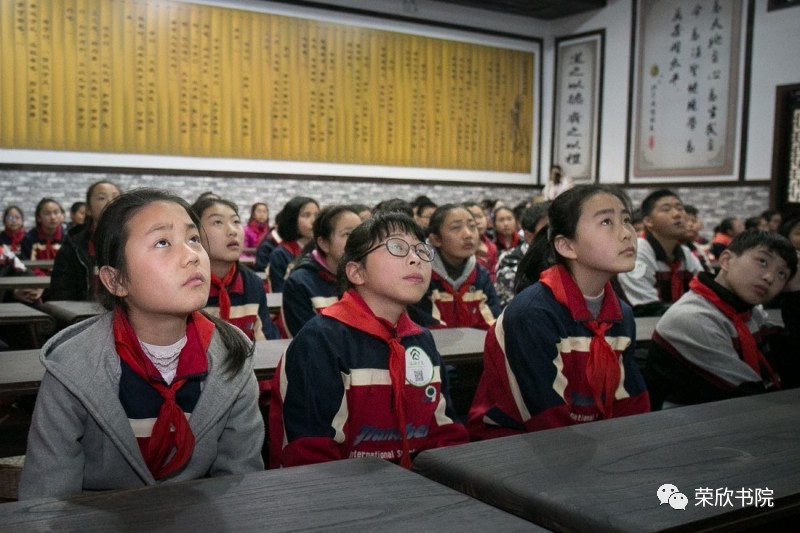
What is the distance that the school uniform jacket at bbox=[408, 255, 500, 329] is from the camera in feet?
12.8

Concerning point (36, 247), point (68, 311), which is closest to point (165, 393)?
point (68, 311)

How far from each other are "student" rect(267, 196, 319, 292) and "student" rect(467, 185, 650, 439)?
2.71 metres

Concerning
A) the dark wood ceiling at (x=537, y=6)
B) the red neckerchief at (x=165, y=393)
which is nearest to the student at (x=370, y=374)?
the red neckerchief at (x=165, y=393)

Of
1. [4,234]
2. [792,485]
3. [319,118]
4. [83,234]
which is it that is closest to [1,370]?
[792,485]

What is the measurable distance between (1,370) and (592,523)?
1.83 meters

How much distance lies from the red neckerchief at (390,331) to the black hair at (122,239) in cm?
40

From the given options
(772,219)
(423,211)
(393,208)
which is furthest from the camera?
(772,219)

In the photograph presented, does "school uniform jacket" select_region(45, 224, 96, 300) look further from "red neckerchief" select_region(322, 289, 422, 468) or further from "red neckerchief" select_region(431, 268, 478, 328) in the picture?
"red neckerchief" select_region(322, 289, 422, 468)

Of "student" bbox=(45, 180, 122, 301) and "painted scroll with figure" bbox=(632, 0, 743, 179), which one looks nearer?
"student" bbox=(45, 180, 122, 301)

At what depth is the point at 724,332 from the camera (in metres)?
2.77

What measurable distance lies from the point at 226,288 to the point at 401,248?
4.14 feet

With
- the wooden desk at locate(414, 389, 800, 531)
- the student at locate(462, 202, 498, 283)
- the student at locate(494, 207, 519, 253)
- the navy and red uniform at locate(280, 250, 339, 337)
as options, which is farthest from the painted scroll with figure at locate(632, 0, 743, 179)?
the wooden desk at locate(414, 389, 800, 531)

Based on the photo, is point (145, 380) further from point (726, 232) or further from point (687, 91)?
point (687, 91)

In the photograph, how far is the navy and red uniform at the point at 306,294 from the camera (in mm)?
3502
